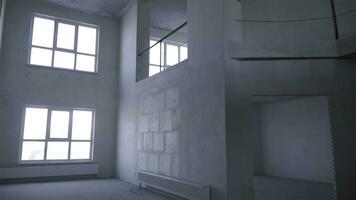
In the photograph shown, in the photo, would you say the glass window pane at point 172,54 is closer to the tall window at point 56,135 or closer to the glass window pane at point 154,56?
the glass window pane at point 154,56

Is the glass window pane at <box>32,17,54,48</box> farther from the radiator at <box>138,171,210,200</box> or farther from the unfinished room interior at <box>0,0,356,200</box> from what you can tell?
the radiator at <box>138,171,210,200</box>

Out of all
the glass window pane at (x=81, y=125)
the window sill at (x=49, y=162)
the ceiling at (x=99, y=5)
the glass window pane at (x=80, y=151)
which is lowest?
the window sill at (x=49, y=162)

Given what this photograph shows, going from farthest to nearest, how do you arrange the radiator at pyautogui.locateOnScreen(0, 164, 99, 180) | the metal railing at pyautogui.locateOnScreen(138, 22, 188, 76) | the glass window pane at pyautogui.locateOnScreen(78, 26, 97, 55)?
the metal railing at pyautogui.locateOnScreen(138, 22, 188, 76) → the glass window pane at pyautogui.locateOnScreen(78, 26, 97, 55) → the radiator at pyautogui.locateOnScreen(0, 164, 99, 180)

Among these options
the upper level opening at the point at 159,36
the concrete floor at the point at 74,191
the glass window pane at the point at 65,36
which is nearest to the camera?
the concrete floor at the point at 74,191

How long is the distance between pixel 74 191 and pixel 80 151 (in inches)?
99.3

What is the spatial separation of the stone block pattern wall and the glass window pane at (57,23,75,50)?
11.2 feet

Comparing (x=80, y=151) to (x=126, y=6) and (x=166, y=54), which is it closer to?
(x=166, y=54)

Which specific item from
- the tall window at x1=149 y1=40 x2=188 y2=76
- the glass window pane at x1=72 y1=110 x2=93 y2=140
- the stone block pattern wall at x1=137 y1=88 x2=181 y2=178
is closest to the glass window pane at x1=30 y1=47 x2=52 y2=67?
the glass window pane at x1=72 y1=110 x2=93 y2=140

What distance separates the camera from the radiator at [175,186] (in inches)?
189

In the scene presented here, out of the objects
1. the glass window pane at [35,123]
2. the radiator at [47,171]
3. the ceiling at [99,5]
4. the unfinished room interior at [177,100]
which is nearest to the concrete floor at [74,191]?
the unfinished room interior at [177,100]

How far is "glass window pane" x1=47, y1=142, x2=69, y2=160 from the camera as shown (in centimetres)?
838

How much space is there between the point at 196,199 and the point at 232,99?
1862 millimetres

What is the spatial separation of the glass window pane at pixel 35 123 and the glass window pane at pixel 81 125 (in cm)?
85

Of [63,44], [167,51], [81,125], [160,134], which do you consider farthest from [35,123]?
[167,51]
